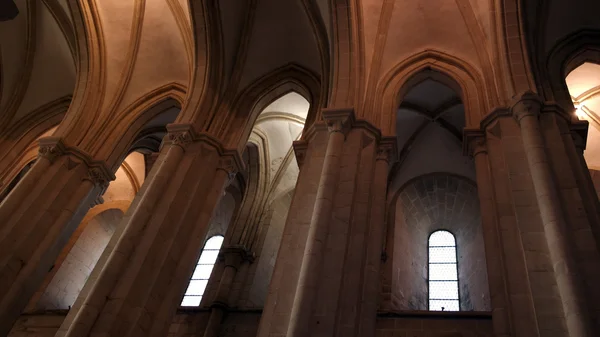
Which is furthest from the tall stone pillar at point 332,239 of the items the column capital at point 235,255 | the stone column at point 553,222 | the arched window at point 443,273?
the arched window at point 443,273

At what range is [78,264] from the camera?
1237cm

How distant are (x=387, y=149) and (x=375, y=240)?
169 centimetres

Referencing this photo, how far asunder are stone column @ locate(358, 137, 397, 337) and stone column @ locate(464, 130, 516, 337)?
3.88 feet

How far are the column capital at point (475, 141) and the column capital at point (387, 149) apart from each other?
1.04 m

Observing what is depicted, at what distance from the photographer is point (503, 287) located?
18.4 ft

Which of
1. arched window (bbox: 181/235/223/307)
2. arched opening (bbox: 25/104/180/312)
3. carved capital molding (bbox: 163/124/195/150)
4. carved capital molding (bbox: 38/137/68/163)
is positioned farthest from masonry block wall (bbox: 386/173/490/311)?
carved capital molding (bbox: 38/137/68/163)

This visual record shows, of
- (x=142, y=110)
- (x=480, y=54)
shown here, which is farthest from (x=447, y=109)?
(x=142, y=110)

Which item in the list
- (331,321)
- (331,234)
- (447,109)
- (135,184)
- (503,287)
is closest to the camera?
(331,321)

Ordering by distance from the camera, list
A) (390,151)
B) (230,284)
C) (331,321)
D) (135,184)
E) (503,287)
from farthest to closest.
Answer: (135,184) < (230,284) < (390,151) < (503,287) < (331,321)

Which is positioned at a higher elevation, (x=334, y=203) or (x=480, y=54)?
(x=480, y=54)

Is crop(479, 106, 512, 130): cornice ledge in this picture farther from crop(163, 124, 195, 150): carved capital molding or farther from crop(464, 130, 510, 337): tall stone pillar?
crop(163, 124, 195, 150): carved capital molding

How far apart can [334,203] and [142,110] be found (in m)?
5.71

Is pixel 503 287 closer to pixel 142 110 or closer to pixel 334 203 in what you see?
pixel 334 203

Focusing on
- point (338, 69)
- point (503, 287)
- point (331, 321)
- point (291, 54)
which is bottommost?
point (331, 321)
